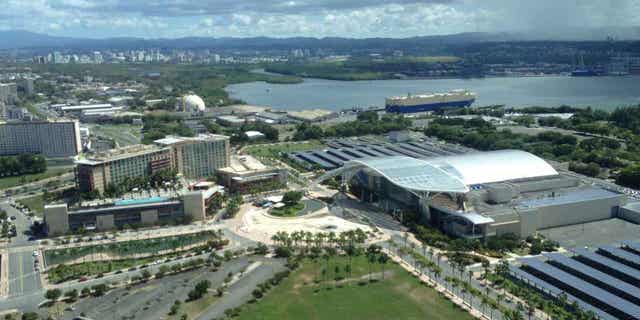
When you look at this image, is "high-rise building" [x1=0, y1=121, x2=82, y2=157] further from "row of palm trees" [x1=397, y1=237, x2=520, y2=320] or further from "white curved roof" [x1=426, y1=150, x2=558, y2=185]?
"row of palm trees" [x1=397, y1=237, x2=520, y2=320]

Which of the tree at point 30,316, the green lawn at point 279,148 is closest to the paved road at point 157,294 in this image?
the tree at point 30,316

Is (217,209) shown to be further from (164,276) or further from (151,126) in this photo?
(151,126)

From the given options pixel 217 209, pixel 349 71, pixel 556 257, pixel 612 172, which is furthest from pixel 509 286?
pixel 349 71

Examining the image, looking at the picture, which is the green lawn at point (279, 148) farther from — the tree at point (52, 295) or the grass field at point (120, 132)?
the tree at point (52, 295)

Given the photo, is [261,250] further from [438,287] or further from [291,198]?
[438,287]

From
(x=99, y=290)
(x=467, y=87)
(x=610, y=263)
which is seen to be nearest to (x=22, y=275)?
(x=99, y=290)

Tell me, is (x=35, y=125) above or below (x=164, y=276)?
above
